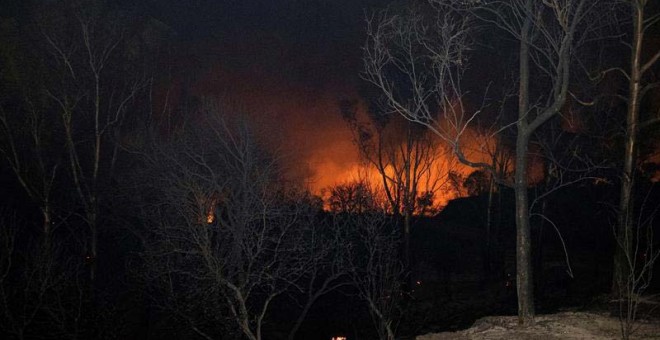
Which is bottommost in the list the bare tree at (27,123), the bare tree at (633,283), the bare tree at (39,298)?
the bare tree at (39,298)

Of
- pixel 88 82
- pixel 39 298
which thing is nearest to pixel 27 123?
pixel 88 82

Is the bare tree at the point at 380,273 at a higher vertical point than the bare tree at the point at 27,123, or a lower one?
lower

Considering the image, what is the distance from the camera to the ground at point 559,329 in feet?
27.1

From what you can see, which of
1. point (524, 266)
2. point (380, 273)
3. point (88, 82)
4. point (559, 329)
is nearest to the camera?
point (559, 329)

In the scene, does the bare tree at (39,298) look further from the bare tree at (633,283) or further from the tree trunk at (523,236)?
the bare tree at (633,283)

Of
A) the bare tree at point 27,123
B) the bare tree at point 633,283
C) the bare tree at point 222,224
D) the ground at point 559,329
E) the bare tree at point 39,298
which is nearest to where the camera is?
the bare tree at point 633,283

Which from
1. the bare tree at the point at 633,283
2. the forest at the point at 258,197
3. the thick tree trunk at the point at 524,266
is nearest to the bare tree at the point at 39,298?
the forest at the point at 258,197

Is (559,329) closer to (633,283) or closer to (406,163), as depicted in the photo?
(633,283)

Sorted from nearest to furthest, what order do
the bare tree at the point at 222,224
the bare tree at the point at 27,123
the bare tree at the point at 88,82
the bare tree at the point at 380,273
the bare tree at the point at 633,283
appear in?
the bare tree at the point at 633,283 < the bare tree at the point at 222,224 < the bare tree at the point at 380,273 < the bare tree at the point at 27,123 < the bare tree at the point at 88,82

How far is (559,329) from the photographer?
28.3 ft

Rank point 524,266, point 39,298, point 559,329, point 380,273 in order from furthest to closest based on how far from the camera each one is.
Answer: point 380,273, point 39,298, point 524,266, point 559,329

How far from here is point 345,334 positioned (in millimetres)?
20969

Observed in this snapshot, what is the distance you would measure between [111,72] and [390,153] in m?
12.6

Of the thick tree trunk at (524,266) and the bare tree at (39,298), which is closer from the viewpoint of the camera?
the thick tree trunk at (524,266)
